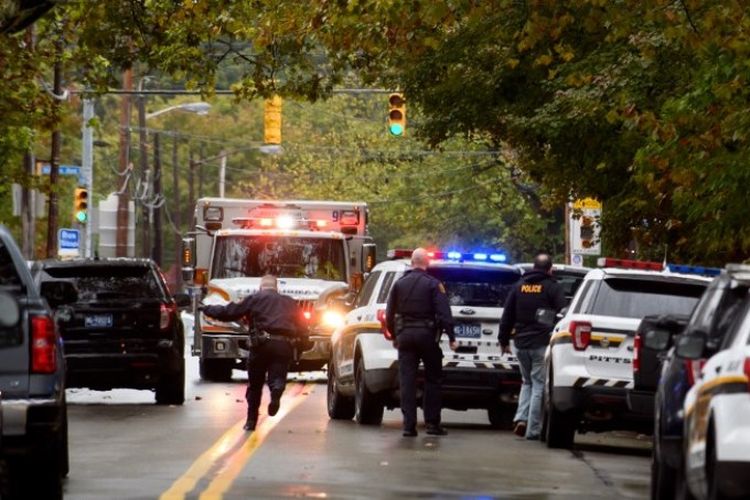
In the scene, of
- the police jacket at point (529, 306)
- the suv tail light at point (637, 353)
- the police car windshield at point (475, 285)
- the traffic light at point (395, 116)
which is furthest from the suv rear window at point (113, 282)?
the traffic light at point (395, 116)

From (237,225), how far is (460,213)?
132 feet

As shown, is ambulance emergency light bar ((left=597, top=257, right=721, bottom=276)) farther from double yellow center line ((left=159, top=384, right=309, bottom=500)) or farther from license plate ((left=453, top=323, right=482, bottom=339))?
double yellow center line ((left=159, top=384, right=309, bottom=500))

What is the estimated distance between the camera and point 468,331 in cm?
2189

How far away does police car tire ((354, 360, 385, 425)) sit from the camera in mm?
22202

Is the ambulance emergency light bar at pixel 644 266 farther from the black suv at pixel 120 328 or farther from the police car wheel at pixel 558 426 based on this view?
the black suv at pixel 120 328

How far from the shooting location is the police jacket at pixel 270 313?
22.0m

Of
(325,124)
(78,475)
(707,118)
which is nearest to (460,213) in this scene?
(325,124)

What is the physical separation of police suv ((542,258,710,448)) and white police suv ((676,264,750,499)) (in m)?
A: 7.26

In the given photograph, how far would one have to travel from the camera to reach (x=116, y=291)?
84.7ft

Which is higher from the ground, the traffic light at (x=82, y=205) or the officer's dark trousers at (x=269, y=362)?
the traffic light at (x=82, y=205)

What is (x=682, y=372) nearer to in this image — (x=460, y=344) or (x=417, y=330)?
(x=417, y=330)

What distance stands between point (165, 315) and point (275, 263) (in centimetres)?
720

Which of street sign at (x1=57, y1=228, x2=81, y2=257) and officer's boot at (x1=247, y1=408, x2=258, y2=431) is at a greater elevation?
street sign at (x1=57, y1=228, x2=81, y2=257)

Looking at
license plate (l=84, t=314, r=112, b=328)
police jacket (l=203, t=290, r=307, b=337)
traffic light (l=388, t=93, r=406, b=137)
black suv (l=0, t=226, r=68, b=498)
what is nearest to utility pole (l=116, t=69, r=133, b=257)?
traffic light (l=388, t=93, r=406, b=137)
